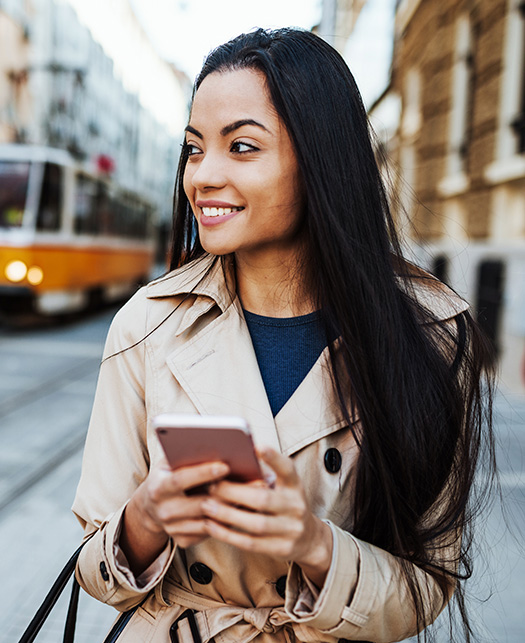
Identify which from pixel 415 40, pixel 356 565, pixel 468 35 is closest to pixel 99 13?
pixel 415 40

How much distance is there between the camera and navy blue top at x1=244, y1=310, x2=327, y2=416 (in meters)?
1.46

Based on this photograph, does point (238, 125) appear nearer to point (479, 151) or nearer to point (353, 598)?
point (353, 598)

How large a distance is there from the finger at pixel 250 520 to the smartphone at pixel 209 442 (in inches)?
1.8

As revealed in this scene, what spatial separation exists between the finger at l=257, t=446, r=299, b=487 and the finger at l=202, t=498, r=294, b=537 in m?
0.05

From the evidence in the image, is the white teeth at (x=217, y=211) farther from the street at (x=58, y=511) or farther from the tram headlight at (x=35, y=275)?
the tram headlight at (x=35, y=275)

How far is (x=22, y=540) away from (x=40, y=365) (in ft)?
15.8

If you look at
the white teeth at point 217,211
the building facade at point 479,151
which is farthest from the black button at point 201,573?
the building facade at point 479,151

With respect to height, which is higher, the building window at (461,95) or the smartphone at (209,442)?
the building window at (461,95)

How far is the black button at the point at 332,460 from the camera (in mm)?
1360

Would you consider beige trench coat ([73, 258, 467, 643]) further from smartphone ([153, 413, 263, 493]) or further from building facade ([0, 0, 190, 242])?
building facade ([0, 0, 190, 242])

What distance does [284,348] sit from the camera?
149 centimetres

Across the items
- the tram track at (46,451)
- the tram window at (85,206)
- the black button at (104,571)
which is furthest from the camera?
the tram window at (85,206)

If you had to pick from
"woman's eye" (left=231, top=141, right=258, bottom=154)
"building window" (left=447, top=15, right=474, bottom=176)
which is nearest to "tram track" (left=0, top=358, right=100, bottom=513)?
"woman's eye" (left=231, top=141, right=258, bottom=154)

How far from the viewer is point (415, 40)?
1359cm
